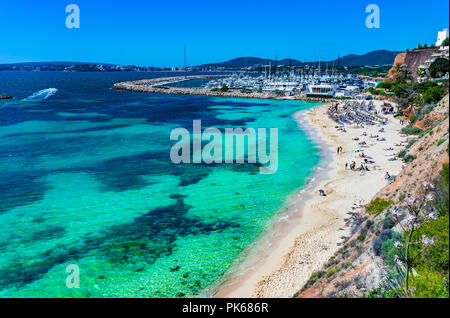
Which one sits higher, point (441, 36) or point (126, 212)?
point (441, 36)

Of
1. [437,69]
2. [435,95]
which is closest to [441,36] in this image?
[437,69]

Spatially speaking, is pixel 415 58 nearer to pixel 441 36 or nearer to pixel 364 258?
pixel 441 36

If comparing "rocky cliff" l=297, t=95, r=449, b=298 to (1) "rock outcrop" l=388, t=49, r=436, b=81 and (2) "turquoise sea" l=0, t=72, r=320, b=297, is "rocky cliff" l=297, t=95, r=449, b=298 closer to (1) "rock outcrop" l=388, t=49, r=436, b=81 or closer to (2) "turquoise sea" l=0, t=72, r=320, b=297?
(2) "turquoise sea" l=0, t=72, r=320, b=297

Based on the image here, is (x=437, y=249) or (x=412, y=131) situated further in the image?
(x=412, y=131)

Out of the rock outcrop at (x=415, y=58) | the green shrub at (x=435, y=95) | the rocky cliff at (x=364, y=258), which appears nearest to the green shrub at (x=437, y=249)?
the rocky cliff at (x=364, y=258)
